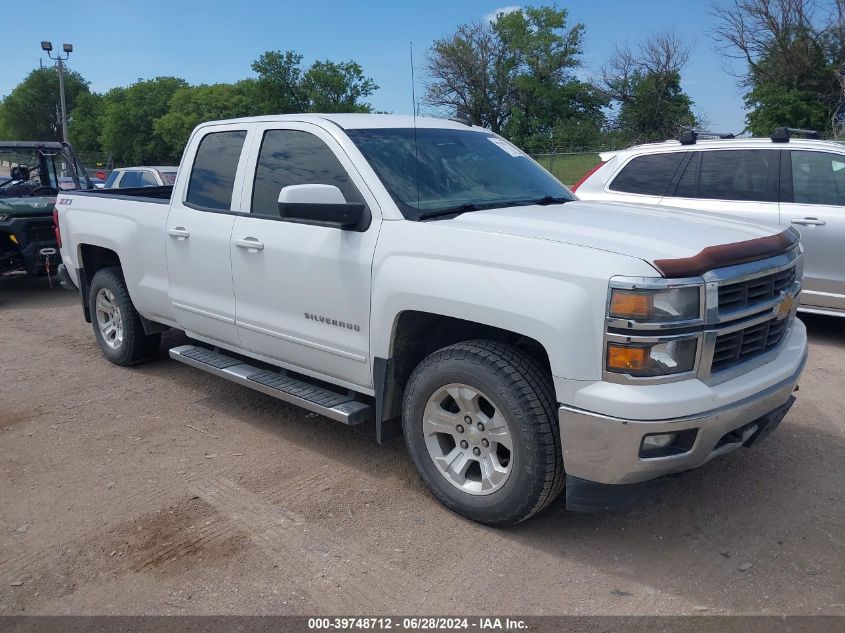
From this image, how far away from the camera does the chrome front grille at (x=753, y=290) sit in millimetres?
3086

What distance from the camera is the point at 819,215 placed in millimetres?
6523

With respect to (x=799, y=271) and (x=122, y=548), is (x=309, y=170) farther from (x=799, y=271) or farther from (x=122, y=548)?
(x=799, y=271)

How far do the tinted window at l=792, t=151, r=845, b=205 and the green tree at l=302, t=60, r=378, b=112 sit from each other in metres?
42.3

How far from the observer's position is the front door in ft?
12.8

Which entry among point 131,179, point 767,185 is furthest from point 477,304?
point 131,179

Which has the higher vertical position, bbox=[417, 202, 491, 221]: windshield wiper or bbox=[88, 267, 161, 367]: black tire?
bbox=[417, 202, 491, 221]: windshield wiper

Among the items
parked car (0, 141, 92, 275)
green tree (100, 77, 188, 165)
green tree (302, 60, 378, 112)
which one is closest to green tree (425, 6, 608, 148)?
green tree (302, 60, 378, 112)

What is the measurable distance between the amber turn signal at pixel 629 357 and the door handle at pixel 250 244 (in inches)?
90.4

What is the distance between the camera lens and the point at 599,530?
3.57 metres

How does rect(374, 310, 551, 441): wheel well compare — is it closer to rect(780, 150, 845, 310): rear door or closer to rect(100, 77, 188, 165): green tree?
rect(780, 150, 845, 310): rear door

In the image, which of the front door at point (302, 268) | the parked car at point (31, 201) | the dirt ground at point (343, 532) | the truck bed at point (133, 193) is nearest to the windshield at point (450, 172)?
the front door at point (302, 268)

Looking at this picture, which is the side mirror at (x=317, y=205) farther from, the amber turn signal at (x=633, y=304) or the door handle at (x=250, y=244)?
the amber turn signal at (x=633, y=304)

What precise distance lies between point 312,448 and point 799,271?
294 cm

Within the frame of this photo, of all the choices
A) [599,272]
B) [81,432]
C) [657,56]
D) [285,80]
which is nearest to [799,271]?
[599,272]
